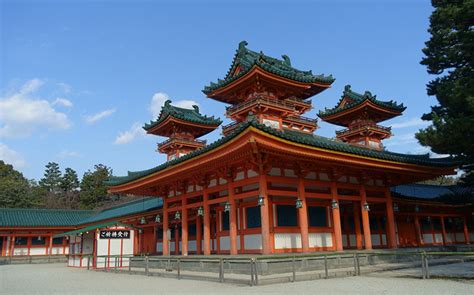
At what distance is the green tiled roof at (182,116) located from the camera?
3117cm

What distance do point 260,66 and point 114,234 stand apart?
1420 cm

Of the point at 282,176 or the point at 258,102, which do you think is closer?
the point at 282,176

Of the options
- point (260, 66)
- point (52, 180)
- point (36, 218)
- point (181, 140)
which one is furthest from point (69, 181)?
point (260, 66)

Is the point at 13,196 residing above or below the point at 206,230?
above

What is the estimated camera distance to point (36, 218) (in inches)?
1828

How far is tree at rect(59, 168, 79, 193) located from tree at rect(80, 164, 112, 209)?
32.9 feet

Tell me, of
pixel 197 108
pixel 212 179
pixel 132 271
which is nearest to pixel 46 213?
pixel 197 108

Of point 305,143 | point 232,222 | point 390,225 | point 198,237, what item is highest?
point 305,143

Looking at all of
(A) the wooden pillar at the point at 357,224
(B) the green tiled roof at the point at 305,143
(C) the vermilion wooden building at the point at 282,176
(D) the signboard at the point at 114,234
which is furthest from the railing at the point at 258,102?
(D) the signboard at the point at 114,234

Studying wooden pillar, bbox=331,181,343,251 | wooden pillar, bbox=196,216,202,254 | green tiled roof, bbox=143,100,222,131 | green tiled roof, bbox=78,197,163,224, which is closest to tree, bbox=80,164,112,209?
green tiled roof, bbox=78,197,163,224

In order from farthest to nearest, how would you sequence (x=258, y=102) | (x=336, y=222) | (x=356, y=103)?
(x=356, y=103), (x=258, y=102), (x=336, y=222)

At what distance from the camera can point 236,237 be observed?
64.3ft

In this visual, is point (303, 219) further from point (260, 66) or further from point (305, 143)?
point (260, 66)

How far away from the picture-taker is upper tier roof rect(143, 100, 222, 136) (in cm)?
3117
